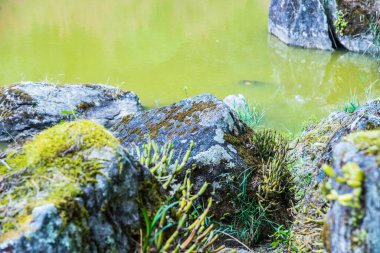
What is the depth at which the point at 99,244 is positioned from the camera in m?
1.23

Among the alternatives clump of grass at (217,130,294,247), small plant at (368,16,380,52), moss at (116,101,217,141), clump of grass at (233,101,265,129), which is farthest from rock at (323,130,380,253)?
small plant at (368,16,380,52)

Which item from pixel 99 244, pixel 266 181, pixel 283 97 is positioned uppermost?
pixel 99 244

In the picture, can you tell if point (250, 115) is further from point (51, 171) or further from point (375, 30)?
point (51, 171)

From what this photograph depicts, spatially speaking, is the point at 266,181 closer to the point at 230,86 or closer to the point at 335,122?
the point at 335,122

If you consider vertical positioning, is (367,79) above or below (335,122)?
below

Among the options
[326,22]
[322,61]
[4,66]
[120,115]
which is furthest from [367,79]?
[4,66]

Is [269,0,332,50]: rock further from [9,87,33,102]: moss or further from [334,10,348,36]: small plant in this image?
[9,87,33,102]: moss

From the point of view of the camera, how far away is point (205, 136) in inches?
116

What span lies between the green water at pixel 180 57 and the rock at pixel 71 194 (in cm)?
470

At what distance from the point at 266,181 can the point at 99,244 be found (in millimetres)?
1714

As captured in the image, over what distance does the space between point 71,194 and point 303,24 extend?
28.0 feet

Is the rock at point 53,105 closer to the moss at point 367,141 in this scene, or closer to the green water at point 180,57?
the green water at point 180,57

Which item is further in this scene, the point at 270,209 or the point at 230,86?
the point at 230,86

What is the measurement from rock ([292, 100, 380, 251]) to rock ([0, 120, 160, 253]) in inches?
26.2
